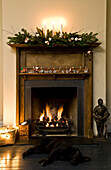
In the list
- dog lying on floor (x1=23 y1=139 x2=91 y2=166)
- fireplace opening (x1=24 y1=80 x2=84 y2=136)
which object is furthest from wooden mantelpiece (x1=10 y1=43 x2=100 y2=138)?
dog lying on floor (x1=23 y1=139 x2=91 y2=166)

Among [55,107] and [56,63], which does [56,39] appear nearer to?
[56,63]

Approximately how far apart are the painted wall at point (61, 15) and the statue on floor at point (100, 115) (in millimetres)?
246

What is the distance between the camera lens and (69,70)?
3.48 m

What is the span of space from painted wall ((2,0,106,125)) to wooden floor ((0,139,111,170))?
1.16 metres

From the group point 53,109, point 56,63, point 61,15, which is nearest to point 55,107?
point 53,109

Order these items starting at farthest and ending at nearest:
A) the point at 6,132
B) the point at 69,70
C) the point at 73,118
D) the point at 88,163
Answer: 1. the point at 73,118
2. the point at 69,70
3. the point at 6,132
4. the point at 88,163

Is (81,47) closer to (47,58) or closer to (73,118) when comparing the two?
(47,58)

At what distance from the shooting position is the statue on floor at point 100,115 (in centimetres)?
343

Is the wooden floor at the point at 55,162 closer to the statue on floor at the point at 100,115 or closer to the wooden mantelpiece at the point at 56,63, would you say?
the statue on floor at the point at 100,115

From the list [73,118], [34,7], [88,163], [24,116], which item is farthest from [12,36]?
[88,163]

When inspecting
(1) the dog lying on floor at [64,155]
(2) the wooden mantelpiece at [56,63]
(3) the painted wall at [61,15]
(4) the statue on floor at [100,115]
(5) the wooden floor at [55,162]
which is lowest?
(5) the wooden floor at [55,162]

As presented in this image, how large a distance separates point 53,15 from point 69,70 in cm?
114

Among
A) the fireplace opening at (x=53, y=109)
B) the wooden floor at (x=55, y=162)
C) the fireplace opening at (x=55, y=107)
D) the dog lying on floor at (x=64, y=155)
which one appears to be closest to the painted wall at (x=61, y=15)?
the fireplace opening at (x=55, y=107)

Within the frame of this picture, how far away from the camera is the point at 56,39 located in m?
3.33
